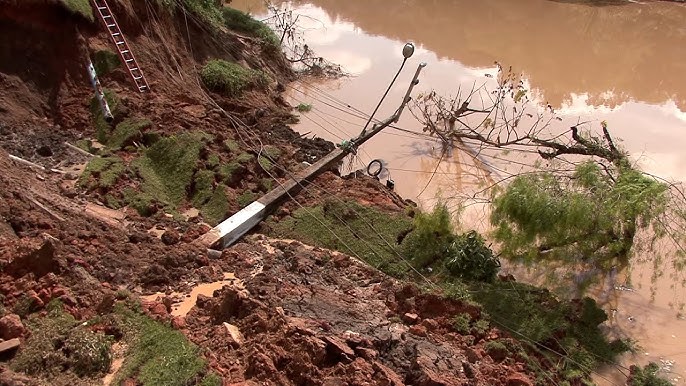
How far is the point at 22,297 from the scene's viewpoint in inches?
252

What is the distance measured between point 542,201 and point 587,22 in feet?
61.3

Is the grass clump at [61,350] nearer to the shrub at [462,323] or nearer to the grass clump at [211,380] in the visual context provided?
the grass clump at [211,380]

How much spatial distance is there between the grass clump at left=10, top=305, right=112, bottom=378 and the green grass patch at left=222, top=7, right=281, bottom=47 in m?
12.1

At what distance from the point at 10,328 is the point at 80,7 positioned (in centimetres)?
800

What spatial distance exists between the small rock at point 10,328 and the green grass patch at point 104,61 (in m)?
7.47

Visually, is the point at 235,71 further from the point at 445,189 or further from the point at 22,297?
the point at 22,297

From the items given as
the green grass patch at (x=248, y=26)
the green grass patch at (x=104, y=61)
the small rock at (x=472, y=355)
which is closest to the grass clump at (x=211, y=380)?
the small rock at (x=472, y=355)

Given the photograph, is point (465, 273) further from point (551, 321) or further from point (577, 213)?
point (577, 213)

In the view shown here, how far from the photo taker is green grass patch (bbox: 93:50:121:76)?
12.1m

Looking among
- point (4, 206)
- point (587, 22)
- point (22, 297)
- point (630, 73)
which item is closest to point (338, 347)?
point (22, 297)

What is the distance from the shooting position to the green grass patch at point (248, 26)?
17.0 m

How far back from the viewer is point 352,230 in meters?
10.0

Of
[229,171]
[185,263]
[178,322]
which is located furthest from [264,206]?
[178,322]

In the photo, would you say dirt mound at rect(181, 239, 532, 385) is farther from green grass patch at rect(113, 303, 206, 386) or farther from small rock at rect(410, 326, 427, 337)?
green grass patch at rect(113, 303, 206, 386)
